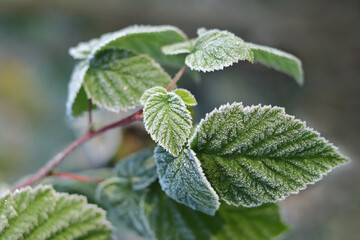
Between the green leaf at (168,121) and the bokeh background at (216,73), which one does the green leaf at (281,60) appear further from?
the bokeh background at (216,73)

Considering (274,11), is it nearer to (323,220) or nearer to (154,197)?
(323,220)

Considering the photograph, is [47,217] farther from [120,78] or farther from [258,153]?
[258,153]

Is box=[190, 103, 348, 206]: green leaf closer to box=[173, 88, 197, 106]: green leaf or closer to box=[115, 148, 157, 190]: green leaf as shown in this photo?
box=[173, 88, 197, 106]: green leaf

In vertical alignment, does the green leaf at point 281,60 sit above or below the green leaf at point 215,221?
above

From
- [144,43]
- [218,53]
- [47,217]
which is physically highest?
[144,43]

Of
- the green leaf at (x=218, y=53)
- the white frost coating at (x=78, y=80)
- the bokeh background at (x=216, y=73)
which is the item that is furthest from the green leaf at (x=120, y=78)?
the bokeh background at (x=216, y=73)

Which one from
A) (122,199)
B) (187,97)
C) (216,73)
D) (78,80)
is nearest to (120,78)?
(78,80)

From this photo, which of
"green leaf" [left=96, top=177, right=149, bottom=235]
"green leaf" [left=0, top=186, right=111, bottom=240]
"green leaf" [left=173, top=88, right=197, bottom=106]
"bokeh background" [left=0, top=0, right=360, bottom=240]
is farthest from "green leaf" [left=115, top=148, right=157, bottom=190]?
"bokeh background" [left=0, top=0, right=360, bottom=240]
